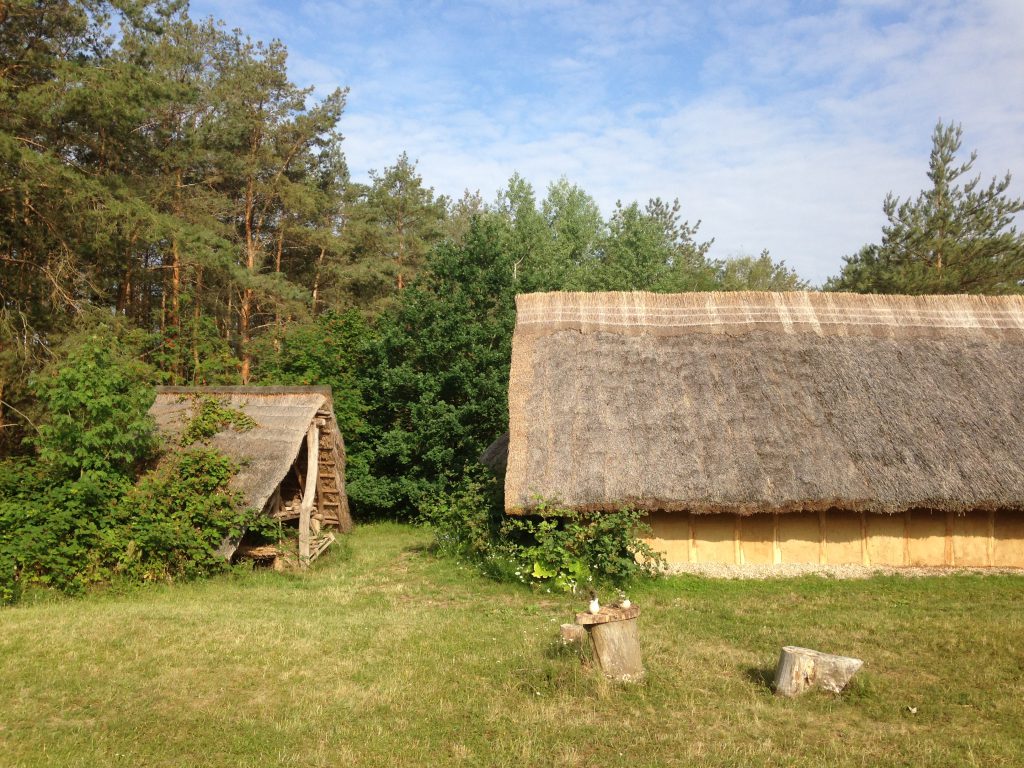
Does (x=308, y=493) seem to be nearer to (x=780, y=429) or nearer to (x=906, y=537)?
(x=780, y=429)

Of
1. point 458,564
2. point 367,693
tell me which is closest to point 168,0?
point 458,564

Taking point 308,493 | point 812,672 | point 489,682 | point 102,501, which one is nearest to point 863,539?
point 812,672

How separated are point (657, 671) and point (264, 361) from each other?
17717 mm

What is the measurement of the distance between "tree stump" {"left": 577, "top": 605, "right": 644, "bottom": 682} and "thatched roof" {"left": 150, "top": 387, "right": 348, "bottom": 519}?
6948 millimetres

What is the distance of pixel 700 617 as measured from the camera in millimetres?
9906

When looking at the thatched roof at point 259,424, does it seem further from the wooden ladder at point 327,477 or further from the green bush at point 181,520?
the green bush at point 181,520

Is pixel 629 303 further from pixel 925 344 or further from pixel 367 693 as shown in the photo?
pixel 367 693

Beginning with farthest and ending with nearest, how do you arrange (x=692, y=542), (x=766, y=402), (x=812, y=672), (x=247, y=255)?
(x=247, y=255), (x=766, y=402), (x=692, y=542), (x=812, y=672)

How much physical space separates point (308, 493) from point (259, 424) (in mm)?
1594

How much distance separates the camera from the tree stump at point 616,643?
736 cm

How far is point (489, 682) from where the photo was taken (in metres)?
7.53

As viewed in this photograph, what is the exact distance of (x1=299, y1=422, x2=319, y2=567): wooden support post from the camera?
45.4 feet

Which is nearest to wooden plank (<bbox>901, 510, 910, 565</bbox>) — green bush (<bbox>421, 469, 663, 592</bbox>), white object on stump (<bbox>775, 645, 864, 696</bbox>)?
green bush (<bbox>421, 469, 663, 592</bbox>)

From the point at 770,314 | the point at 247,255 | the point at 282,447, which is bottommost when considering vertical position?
the point at 282,447
